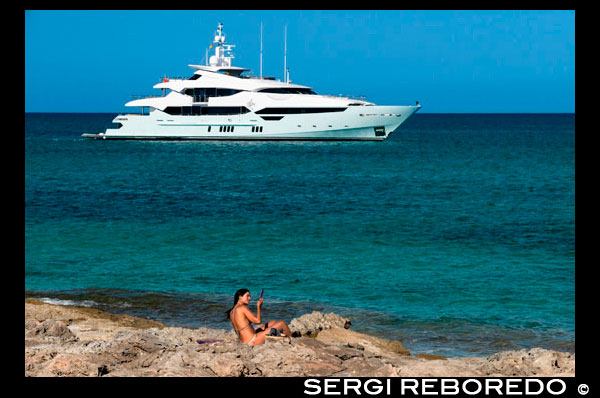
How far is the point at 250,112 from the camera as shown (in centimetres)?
5553

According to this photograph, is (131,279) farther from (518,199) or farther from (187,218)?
(518,199)

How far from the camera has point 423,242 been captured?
64.2 ft

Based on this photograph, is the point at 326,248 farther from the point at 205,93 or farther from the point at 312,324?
the point at 205,93

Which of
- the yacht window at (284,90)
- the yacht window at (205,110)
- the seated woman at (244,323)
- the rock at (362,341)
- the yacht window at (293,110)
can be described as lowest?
the rock at (362,341)

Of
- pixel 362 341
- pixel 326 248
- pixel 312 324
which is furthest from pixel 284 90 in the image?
pixel 362 341

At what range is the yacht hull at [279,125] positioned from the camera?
5484 cm

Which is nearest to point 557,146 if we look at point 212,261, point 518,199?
point 518,199

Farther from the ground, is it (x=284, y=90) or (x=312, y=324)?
(x=284, y=90)

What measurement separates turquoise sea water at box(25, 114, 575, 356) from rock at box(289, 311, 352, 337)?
1178 millimetres

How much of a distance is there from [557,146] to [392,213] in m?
44.7

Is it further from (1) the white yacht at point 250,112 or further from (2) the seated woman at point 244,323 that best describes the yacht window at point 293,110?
(2) the seated woman at point 244,323

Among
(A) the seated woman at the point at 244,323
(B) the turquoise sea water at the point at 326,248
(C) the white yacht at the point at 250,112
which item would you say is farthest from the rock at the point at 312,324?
(C) the white yacht at the point at 250,112

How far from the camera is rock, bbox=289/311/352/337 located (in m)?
10.2

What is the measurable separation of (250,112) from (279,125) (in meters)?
2.28
